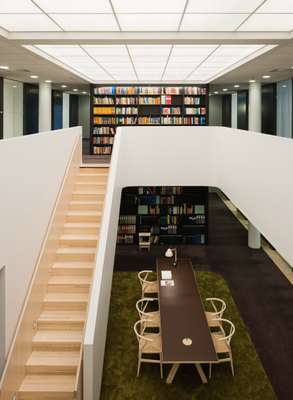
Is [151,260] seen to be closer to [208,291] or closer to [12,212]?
[208,291]

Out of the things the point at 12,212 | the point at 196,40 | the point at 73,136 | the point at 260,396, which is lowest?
the point at 260,396

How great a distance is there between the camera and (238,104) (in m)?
18.2

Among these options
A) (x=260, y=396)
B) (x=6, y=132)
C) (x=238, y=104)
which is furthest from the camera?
(x=238, y=104)

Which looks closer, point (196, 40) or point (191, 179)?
point (196, 40)

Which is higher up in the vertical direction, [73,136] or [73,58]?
[73,58]

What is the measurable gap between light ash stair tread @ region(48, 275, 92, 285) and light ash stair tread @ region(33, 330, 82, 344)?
738 mm

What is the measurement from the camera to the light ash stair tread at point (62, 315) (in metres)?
5.29
